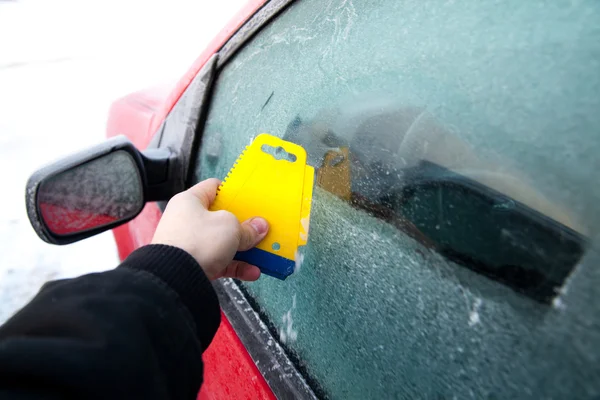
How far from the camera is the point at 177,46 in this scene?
24.0 ft

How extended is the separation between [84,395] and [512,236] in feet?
2.07

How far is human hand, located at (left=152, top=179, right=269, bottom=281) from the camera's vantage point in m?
0.86

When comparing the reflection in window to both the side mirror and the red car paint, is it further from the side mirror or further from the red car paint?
the side mirror

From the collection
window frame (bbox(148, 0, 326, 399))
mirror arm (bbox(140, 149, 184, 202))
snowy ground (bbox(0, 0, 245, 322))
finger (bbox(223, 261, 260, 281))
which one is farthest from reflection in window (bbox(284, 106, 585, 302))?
snowy ground (bbox(0, 0, 245, 322))

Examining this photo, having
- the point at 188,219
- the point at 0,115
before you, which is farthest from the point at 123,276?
the point at 0,115

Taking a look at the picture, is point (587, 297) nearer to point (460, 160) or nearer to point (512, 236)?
point (512, 236)

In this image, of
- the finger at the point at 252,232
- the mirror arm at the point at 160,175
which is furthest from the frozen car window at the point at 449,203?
the mirror arm at the point at 160,175

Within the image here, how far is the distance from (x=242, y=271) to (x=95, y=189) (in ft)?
2.11

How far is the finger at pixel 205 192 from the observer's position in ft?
3.15

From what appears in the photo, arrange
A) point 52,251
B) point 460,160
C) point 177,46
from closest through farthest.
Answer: point 460,160 → point 52,251 → point 177,46

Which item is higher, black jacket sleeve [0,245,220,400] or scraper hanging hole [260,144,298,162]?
scraper hanging hole [260,144,298,162]

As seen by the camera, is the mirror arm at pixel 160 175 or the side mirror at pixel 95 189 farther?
the mirror arm at pixel 160 175

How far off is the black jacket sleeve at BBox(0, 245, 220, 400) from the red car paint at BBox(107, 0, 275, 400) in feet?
0.77

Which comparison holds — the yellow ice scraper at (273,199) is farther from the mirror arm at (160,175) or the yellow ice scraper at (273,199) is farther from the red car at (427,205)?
the mirror arm at (160,175)
